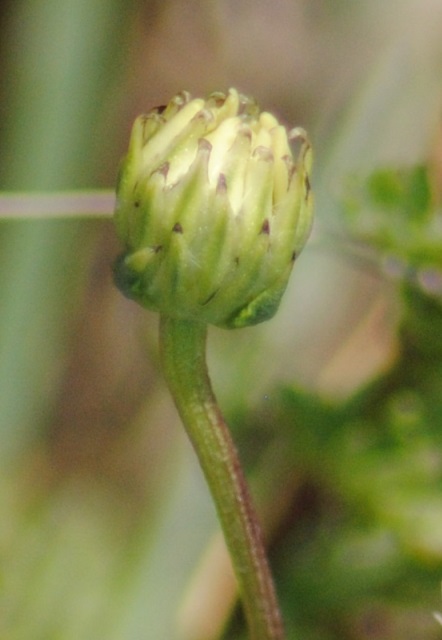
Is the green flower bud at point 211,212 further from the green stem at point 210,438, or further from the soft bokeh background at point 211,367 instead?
the soft bokeh background at point 211,367

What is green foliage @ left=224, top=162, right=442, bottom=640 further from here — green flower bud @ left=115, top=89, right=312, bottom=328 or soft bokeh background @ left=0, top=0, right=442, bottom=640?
green flower bud @ left=115, top=89, right=312, bottom=328

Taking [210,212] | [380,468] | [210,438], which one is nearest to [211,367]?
[380,468]

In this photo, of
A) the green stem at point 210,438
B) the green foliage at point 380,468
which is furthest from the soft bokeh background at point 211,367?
the green stem at point 210,438

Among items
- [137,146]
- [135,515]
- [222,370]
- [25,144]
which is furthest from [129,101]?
[137,146]

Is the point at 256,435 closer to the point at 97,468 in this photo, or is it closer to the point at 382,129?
the point at 97,468

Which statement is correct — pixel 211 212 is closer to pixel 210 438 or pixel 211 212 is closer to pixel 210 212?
pixel 210 212

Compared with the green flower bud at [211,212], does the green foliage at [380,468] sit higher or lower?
lower
